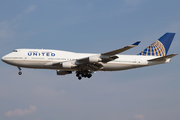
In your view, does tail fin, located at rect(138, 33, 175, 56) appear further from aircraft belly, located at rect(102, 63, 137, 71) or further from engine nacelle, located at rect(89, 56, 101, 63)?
engine nacelle, located at rect(89, 56, 101, 63)

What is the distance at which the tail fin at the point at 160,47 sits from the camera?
4799 cm

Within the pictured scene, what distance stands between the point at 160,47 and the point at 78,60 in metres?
16.2

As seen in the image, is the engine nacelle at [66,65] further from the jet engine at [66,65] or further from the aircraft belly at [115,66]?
the aircraft belly at [115,66]

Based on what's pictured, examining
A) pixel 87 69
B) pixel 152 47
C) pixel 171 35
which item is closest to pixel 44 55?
pixel 87 69

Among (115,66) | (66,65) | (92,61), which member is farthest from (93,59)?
(115,66)

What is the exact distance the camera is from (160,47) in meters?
49.4

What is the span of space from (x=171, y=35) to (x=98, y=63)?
53.8ft

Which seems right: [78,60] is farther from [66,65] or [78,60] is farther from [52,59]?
[52,59]

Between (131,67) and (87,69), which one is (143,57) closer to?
(131,67)

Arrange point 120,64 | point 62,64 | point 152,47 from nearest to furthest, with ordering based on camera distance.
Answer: point 62,64 < point 120,64 < point 152,47

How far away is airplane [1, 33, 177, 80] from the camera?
41.2 m

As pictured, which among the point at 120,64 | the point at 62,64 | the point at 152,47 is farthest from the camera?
the point at 152,47

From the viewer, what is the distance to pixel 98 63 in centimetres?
4194

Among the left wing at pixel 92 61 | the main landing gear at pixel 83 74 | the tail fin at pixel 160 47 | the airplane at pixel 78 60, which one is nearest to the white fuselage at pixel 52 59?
the airplane at pixel 78 60
